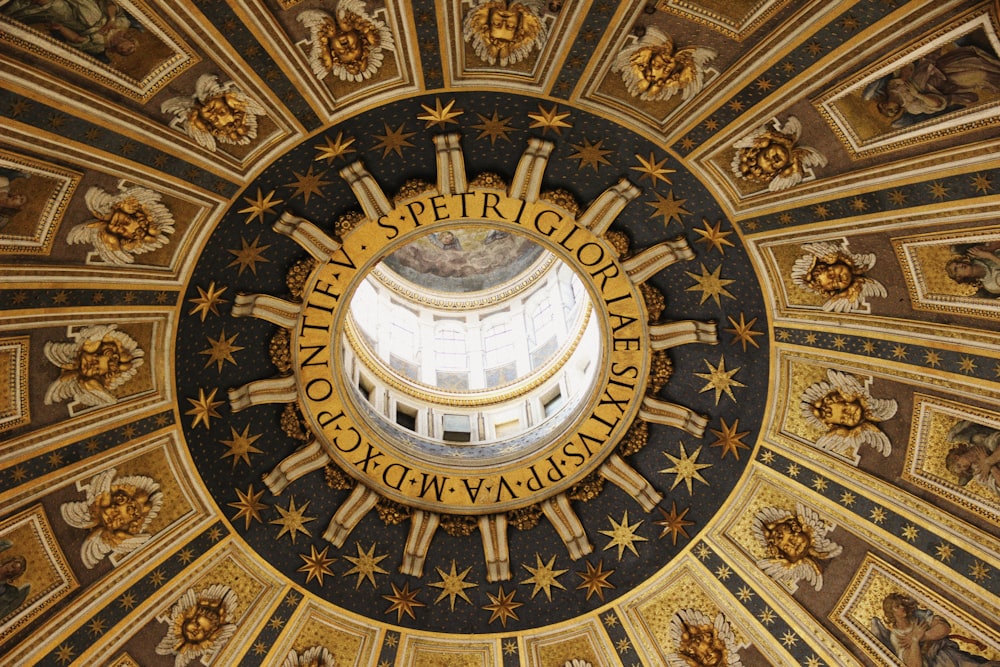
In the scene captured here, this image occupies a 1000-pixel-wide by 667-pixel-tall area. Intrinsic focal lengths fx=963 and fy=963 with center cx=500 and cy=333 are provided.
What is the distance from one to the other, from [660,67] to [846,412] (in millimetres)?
7579

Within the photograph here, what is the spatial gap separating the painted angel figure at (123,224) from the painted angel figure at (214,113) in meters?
1.45

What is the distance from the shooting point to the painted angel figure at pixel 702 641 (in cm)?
2014

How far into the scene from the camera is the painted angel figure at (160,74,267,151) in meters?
15.2

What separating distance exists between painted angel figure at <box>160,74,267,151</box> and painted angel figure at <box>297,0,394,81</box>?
4.35 ft

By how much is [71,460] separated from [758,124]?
44.2ft

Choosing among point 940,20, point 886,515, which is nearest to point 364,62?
point 940,20

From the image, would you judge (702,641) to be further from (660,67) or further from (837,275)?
(660,67)

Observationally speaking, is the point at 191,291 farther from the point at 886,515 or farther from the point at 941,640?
the point at 941,640

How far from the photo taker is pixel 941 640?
18.1m

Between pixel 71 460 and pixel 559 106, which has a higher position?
pixel 559 106

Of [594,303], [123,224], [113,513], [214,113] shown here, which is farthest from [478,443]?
[214,113]

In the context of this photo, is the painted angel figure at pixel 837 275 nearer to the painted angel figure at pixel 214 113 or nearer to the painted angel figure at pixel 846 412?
the painted angel figure at pixel 846 412

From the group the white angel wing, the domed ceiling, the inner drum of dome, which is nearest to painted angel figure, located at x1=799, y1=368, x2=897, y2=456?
the domed ceiling

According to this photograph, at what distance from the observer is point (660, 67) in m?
15.6
